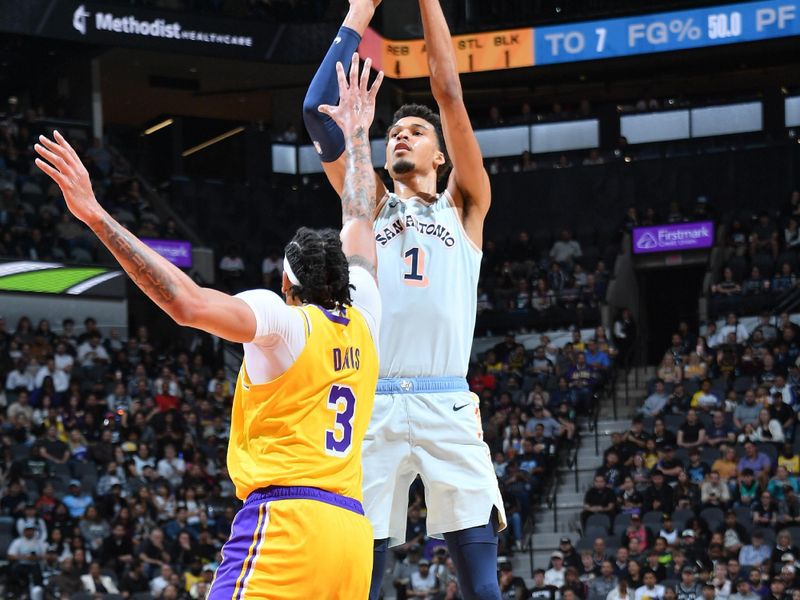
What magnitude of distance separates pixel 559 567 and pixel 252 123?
646 inches

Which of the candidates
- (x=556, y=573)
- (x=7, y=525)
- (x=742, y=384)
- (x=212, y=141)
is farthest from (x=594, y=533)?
(x=212, y=141)

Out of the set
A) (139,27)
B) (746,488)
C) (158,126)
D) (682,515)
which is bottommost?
(682,515)

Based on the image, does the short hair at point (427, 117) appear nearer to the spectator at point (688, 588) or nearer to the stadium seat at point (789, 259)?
the spectator at point (688, 588)

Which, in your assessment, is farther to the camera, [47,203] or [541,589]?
[47,203]

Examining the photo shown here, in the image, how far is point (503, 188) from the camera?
2798 cm

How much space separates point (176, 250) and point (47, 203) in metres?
2.74

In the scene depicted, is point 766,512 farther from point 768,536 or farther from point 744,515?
point 768,536

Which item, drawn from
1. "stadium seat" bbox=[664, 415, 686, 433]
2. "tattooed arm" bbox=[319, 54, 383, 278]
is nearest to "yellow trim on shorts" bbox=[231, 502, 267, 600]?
"tattooed arm" bbox=[319, 54, 383, 278]

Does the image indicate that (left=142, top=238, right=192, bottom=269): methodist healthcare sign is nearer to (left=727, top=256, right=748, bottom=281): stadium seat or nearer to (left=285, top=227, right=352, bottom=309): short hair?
(left=727, top=256, right=748, bottom=281): stadium seat

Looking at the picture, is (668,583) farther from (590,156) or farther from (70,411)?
(590,156)

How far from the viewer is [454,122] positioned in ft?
17.9

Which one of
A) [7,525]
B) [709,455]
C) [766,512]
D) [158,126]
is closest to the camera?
[766,512]

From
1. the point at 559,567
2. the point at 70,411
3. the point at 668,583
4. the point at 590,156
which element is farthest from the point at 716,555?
the point at 590,156

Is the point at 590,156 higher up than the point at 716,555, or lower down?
higher up
